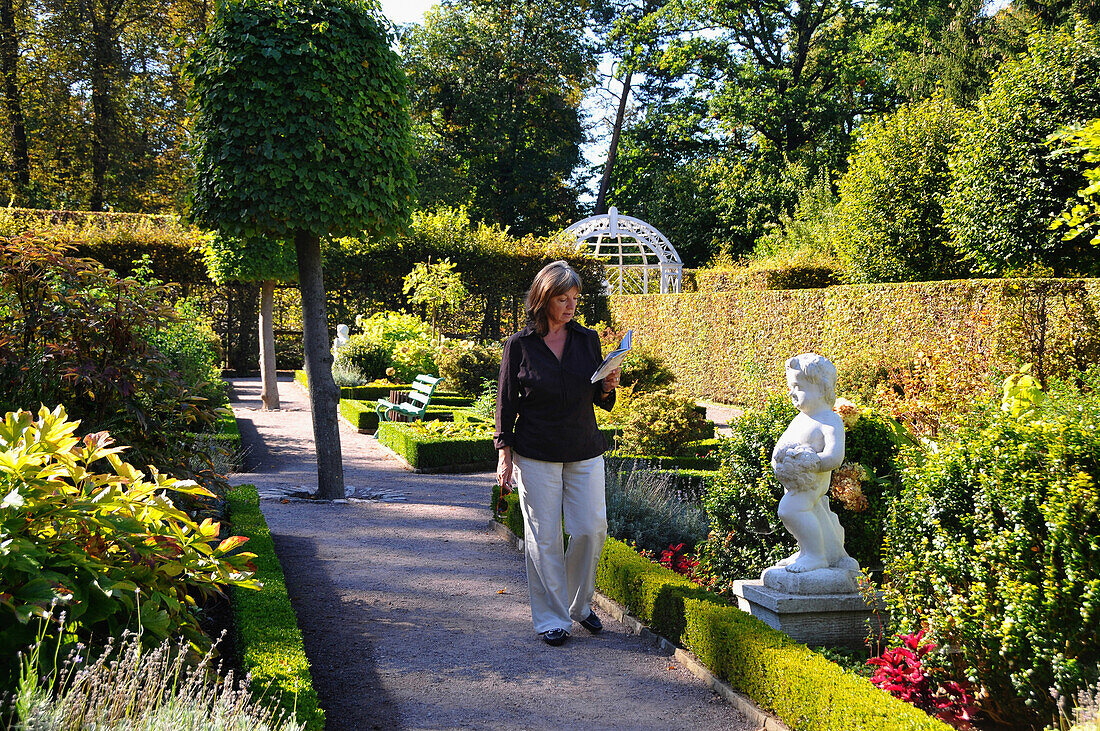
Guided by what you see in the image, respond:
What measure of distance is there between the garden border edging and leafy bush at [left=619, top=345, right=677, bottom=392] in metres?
6.46

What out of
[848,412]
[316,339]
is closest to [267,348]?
[316,339]

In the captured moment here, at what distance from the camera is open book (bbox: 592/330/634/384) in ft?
11.8

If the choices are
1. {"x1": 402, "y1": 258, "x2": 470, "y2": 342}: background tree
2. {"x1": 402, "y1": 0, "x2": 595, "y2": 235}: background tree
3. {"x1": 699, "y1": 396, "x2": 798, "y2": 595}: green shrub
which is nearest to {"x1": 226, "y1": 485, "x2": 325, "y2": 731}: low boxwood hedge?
{"x1": 699, "y1": 396, "x2": 798, "y2": 595}: green shrub

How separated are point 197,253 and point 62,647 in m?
21.1

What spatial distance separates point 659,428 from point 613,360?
5094mm

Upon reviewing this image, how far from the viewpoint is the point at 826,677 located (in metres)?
2.87

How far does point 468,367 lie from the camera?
14.7m

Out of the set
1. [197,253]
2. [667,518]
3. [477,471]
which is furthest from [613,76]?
[667,518]

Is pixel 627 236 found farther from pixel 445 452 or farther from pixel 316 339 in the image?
pixel 316 339

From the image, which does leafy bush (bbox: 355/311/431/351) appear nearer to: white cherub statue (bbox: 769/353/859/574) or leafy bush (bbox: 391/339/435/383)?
leafy bush (bbox: 391/339/435/383)

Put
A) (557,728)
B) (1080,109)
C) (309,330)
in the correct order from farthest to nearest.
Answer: (1080,109) → (309,330) → (557,728)

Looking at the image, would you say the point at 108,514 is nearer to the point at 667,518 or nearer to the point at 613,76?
the point at 667,518

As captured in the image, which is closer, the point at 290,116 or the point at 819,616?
the point at 819,616

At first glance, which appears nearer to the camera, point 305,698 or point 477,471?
point 305,698
